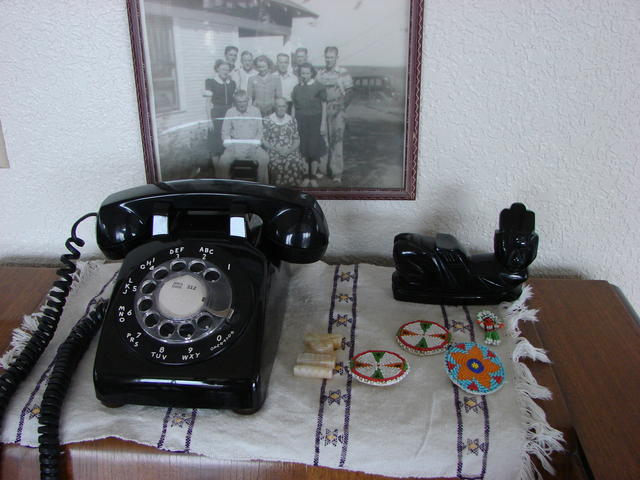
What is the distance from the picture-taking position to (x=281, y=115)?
2.97 feet

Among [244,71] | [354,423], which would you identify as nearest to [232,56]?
[244,71]

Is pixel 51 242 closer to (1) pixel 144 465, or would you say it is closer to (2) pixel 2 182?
(2) pixel 2 182

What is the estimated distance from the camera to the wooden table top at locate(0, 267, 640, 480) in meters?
0.60

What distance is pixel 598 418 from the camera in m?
0.63

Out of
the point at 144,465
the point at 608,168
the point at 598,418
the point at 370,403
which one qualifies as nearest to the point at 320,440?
the point at 370,403

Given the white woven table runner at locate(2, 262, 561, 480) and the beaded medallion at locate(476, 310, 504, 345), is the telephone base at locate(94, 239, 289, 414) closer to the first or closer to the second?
the white woven table runner at locate(2, 262, 561, 480)

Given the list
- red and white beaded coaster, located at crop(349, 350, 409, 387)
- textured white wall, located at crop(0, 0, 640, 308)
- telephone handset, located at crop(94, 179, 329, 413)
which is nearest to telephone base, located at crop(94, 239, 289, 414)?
telephone handset, located at crop(94, 179, 329, 413)

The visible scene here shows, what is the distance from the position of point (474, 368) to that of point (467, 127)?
40 centimetres

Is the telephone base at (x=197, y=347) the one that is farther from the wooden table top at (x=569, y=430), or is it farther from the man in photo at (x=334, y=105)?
the man in photo at (x=334, y=105)

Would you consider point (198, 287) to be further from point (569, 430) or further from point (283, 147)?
point (569, 430)

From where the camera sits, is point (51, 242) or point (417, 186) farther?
point (51, 242)

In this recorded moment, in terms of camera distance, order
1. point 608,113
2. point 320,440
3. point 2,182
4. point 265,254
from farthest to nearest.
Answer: point 2,182 → point 608,113 → point 265,254 → point 320,440

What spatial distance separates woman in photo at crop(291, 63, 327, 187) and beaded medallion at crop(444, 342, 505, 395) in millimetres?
383

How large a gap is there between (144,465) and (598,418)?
0.50m
